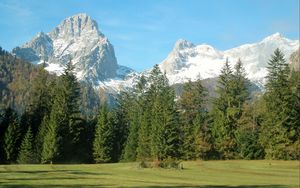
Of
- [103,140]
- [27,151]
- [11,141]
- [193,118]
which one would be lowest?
[27,151]

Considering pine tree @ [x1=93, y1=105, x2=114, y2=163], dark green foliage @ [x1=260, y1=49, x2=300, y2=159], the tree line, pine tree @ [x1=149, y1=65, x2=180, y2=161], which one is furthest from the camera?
pine tree @ [x1=93, y1=105, x2=114, y2=163]

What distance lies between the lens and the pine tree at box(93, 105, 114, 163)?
9044 cm

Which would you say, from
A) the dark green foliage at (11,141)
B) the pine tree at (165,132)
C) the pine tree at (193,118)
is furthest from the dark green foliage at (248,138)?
the dark green foliage at (11,141)

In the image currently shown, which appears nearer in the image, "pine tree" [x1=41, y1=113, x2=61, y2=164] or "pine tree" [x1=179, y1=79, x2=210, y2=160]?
"pine tree" [x1=41, y1=113, x2=61, y2=164]

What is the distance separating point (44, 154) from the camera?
79562 millimetres

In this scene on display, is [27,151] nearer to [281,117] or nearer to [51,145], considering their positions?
[51,145]

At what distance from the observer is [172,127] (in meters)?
86.9

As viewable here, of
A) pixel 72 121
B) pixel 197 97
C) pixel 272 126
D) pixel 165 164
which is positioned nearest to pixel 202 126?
pixel 197 97

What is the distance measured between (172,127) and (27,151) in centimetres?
2648

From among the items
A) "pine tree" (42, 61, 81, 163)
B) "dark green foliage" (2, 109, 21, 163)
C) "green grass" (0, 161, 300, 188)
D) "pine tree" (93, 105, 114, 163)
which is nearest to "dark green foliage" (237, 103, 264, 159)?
"green grass" (0, 161, 300, 188)

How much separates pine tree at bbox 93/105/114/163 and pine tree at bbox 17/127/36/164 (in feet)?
43.1

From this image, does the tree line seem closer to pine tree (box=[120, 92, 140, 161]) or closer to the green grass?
pine tree (box=[120, 92, 140, 161])

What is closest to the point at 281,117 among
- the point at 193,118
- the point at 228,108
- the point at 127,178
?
the point at 228,108

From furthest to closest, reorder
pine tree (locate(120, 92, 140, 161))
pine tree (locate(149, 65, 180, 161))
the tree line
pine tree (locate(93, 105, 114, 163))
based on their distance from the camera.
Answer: pine tree (locate(120, 92, 140, 161)), pine tree (locate(93, 105, 114, 163)), pine tree (locate(149, 65, 180, 161)), the tree line
